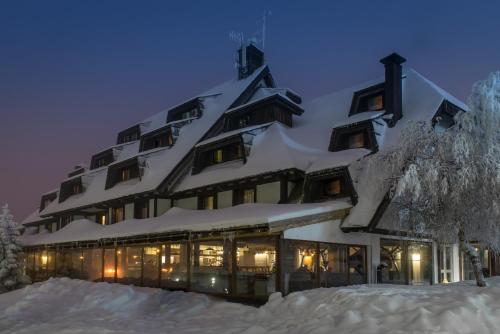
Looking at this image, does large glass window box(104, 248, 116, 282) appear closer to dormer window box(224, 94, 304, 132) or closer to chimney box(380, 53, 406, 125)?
dormer window box(224, 94, 304, 132)

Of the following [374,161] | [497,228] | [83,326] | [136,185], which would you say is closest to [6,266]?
[136,185]

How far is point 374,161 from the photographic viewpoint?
1858 centimetres

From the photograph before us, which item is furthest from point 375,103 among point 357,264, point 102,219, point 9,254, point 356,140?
point 9,254

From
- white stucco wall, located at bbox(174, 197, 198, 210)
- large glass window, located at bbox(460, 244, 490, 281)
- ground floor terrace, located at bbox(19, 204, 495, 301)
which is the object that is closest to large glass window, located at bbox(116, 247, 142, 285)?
ground floor terrace, located at bbox(19, 204, 495, 301)

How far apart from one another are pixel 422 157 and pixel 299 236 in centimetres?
522

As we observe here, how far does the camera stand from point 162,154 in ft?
104

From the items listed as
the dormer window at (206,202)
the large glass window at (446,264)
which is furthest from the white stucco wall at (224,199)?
the large glass window at (446,264)

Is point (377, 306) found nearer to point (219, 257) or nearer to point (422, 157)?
point (422, 157)

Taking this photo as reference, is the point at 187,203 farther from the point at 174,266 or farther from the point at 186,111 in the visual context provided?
the point at 186,111

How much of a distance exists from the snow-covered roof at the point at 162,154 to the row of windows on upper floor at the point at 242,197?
1152mm

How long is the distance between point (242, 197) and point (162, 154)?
8.58m

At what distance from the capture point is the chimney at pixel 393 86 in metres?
24.6

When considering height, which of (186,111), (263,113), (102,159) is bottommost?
(102,159)

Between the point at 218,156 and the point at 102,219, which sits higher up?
the point at 218,156
